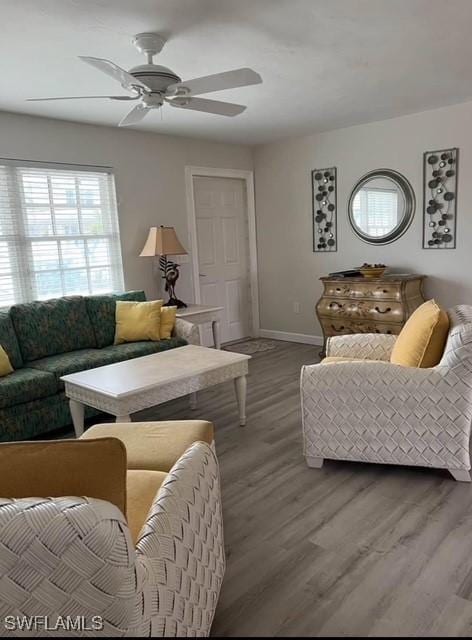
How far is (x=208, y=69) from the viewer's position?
292 centimetres

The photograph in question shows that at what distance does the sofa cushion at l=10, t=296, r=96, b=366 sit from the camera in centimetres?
349

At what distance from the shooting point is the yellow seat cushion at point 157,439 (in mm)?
1777

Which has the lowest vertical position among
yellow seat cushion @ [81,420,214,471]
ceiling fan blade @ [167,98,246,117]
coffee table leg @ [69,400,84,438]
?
coffee table leg @ [69,400,84,438]

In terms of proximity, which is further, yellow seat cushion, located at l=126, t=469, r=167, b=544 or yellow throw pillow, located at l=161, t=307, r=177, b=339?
yellow throw pillow, located at l=161, t=307, r=177, b=339

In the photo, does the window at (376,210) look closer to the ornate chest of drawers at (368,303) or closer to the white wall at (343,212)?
the white wall at (343,212)

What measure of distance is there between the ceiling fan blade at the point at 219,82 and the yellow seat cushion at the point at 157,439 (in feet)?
5.41

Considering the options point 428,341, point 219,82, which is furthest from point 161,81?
point 428,341

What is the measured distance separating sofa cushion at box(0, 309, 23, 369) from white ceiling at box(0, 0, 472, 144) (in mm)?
1581

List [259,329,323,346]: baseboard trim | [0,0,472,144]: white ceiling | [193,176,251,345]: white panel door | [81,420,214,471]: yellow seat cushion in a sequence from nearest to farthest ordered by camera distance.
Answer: [81,420,214,471]: yellow seat cushion < [0,0,472,144]: white ceiling < [193,176,251,345]: white panel door < [259,329,323,346]: baseboard trim

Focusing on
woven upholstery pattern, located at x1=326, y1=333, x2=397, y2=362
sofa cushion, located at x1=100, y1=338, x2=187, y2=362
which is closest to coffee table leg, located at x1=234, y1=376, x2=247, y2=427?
woven upholstery pattern, located at x1=326, y1=333, x2=397, y2=362

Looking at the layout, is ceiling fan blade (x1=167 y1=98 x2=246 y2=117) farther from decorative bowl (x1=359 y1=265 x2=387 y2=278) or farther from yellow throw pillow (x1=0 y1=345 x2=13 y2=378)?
decorative bowl (x1=359 y1=265 x2=387 y2=278)

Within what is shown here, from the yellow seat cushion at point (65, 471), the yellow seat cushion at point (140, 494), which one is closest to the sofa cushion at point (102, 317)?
the yellow seat cushion at point (140, 494)

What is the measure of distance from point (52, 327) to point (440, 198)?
11.7ft

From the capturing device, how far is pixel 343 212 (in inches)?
195
